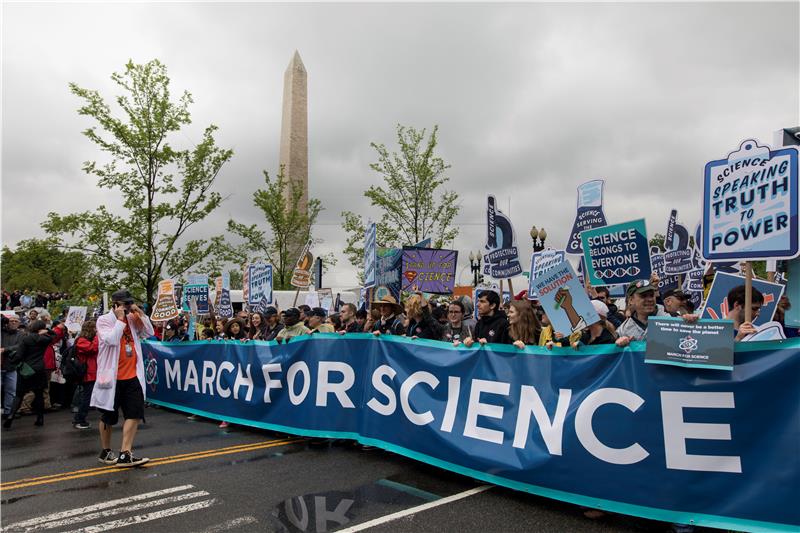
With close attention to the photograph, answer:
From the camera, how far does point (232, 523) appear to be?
439 centimetres

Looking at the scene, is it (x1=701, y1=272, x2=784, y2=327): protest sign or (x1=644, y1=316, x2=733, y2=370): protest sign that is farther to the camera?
(x1=701, y1=272, x2=784, y2=327): protest sign

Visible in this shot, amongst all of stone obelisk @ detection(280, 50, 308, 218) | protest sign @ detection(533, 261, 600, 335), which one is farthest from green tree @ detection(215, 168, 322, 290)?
protest sign @ detection(533, 261, 600, 335)

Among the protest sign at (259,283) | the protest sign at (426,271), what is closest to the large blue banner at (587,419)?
the protest sign at (426,271)

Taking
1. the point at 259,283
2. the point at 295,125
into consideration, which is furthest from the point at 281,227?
the point at 259,283

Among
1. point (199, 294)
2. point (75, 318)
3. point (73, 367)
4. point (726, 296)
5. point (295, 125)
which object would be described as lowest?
point (73, 367)

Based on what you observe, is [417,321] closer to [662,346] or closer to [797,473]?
[662,346]

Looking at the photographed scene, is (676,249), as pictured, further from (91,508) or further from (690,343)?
(91,508)

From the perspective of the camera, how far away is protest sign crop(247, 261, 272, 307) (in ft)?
38.1

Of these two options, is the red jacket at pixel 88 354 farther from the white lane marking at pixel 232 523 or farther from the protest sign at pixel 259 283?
the white lane marking at pixel 232 523

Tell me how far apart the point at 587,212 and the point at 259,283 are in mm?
6885

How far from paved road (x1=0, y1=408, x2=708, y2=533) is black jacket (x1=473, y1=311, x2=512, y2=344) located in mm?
1509

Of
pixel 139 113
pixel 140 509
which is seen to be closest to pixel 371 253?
pixel 140 509

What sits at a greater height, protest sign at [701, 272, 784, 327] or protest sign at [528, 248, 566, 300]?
protest sign at [528, 248, 566, 300]

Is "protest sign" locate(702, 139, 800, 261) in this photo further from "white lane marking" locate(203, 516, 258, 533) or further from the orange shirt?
the orange shirt
